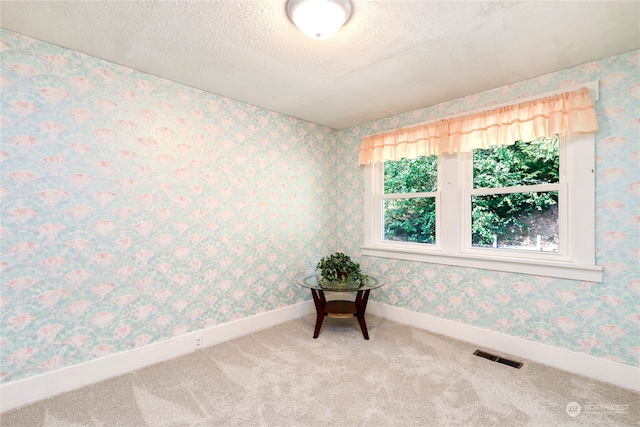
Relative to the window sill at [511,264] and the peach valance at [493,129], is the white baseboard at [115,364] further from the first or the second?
the peach valance at [493,129]

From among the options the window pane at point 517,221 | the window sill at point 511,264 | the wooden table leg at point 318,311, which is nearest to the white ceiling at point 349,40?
the window pane at point 517,221

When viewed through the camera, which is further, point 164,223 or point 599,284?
point 164,223

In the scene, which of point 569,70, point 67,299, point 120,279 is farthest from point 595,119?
point 67,299

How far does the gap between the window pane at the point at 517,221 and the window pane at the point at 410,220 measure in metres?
0.42

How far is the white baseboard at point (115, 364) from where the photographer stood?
1817 mm

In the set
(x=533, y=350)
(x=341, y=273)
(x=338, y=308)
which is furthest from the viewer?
(x=338, y=308)

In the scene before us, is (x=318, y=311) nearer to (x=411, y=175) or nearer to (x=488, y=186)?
(x=411, y=175)

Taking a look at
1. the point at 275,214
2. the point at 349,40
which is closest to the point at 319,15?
the point at 349,40

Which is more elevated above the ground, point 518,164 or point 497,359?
point 518,164

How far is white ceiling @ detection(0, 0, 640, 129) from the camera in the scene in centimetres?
159

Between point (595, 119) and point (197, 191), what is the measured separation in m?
3.11

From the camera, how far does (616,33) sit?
5.91 feet

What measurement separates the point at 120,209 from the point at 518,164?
3252 mm

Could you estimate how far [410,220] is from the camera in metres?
3.32
